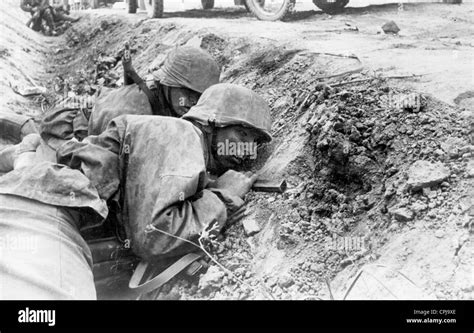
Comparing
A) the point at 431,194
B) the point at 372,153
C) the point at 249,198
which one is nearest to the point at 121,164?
the point at 249,198

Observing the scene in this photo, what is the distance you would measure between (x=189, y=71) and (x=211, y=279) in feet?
5.45

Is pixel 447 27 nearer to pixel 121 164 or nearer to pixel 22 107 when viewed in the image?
pixel 121 164

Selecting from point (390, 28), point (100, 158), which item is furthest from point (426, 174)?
point (390, 28)

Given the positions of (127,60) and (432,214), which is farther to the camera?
(127,60)

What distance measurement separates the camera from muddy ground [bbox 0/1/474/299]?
2.65 meters

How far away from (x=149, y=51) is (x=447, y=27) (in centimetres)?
357

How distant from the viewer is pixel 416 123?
3.31 meters

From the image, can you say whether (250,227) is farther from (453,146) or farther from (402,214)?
(453,146)

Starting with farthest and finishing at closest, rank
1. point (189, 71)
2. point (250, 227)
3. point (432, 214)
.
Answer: point (189, 71)
point (250, 227)
point (432, 214)

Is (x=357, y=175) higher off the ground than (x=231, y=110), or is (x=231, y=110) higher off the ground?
(x=231, y=110)

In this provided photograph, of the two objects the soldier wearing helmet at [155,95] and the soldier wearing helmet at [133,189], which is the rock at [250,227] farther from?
the soldier wearing helmet at [155,95]

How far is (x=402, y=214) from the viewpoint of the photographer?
282 centimetres

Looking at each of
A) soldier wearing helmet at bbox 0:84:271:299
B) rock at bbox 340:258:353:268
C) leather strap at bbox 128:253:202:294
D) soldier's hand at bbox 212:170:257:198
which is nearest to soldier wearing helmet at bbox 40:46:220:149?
soldier's hand at bbox 212:170:257:198

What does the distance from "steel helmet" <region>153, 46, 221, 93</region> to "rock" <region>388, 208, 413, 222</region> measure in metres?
1.86
